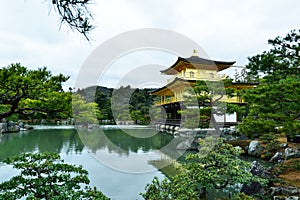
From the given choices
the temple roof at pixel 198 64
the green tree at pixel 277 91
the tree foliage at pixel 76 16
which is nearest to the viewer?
the tree foliage at pixel 76 16

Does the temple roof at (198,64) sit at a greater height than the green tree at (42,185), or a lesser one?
greater

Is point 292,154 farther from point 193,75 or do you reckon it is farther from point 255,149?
point 193,75

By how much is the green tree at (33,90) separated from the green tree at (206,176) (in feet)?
4.69

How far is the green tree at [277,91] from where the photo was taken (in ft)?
11.7

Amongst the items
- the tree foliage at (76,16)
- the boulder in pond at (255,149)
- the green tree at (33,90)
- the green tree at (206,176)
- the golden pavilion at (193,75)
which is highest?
the golden pavilion at (193,75)

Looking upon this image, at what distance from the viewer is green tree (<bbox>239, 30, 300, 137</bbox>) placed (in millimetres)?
3578

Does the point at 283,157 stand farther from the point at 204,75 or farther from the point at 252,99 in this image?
the point at 204,75

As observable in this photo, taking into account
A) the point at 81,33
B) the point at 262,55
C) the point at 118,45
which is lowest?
the point at 81,33

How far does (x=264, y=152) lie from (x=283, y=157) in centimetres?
83

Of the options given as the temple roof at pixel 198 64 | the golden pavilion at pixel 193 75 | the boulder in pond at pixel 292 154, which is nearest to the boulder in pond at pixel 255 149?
the boulder in pond at pixel 292 154

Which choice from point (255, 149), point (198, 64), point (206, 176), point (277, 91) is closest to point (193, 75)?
point (198, 64)

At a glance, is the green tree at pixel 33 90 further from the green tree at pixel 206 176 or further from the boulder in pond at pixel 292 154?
the boulder in pond at pixel 292 154

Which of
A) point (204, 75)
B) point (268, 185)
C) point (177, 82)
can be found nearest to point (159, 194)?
point (268, 185)

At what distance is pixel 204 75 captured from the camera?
14289 millimetres
